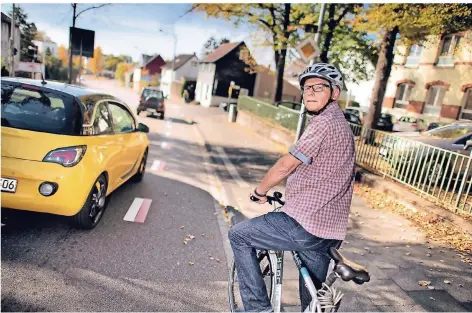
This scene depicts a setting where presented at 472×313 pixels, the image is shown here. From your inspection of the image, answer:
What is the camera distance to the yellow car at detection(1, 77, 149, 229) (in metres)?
3.66

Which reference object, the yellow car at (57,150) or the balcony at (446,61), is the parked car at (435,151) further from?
the balcony at (446,61)

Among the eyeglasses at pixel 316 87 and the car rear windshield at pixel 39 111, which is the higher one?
the eyeglasses at pixel 316 87

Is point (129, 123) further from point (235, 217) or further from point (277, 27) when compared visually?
point (277, 27)

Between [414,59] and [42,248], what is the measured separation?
3011 centimetres

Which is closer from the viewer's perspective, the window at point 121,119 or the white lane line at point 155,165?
the window at point 121,119

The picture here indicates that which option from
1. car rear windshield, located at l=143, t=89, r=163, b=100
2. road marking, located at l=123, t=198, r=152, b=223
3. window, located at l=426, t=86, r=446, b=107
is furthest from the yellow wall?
road marking, located at l=123, t=198, r=152, b=223

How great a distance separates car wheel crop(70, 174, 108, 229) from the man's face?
2.91 m

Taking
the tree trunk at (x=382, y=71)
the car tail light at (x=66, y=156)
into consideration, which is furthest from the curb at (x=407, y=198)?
the car tail light at (x=66, y=156)

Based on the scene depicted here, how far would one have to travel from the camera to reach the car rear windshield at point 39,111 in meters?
3.96

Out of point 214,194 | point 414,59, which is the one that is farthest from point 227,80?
point 214,194

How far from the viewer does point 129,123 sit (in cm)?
591

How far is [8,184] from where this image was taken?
11.9 ft

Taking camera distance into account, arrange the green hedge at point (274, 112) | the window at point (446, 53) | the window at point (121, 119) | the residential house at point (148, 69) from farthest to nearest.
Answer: the residential house at point (148, 69) < the window at point (446, 53) < the green hedge at point (274, 112) < the window at point (121, 119)

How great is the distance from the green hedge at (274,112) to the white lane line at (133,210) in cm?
945
